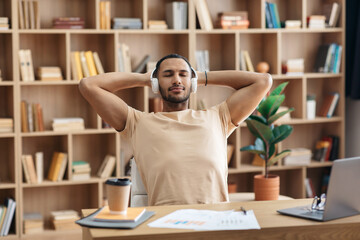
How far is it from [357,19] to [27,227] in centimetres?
311

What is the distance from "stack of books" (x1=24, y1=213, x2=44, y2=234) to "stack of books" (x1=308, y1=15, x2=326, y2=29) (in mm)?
2661

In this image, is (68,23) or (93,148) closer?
(68,23)

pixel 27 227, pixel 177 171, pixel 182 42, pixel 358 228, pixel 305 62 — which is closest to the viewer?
pixel 358 228

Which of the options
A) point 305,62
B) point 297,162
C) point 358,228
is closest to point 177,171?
point 358,228

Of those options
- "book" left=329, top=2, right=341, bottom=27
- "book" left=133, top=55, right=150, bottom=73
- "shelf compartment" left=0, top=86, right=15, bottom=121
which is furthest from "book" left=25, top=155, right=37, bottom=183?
"book" left=329, top=2, right=341, bottom=27

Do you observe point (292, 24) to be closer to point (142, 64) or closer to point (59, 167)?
point (142, 64)

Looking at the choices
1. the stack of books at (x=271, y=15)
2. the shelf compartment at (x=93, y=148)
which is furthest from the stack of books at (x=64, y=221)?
the stack of books at (x=271, y=15)

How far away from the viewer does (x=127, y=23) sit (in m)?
4.37

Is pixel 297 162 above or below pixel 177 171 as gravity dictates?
below

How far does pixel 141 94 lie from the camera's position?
14.7 feet

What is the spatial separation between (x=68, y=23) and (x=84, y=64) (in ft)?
1.06

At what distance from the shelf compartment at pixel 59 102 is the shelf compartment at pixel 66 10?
483mm

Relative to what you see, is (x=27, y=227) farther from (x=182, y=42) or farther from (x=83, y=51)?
(x=182, y=42)

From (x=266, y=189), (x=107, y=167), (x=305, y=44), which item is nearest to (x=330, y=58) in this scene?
(x=305, y=44)
